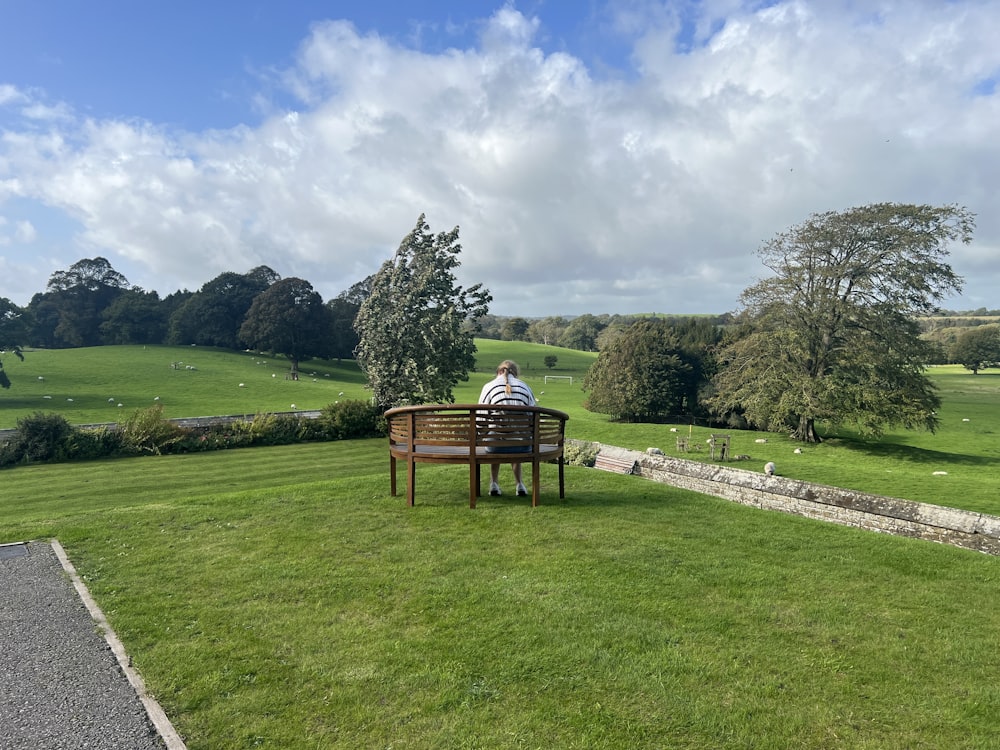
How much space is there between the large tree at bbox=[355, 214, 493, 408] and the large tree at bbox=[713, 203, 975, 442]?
15.5m

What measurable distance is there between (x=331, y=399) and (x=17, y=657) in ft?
129

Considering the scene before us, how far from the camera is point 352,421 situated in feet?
73.9

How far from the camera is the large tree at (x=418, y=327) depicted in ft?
76.9

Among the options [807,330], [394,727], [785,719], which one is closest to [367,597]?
[394,727]

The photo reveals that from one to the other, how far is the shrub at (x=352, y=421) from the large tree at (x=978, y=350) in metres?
76.6

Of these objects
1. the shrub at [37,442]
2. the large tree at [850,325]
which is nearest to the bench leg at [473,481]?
the shrub at [37,442]

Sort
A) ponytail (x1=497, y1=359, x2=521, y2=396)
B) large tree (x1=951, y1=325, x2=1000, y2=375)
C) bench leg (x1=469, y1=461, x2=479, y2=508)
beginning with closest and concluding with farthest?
bench leg (x1=469, y1=461, x2=479, y2=508)
ponytail (x1=497, y1=359, x2=521, y2=396)
large tree (x1=951, y1=325, x2=1000, y2=375)

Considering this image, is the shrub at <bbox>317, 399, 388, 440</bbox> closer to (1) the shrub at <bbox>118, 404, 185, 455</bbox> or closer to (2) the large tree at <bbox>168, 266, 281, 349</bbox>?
(1) the shrub at <bbox>118, 404, 185, 455</bbox>

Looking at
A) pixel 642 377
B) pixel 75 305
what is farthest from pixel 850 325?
pixel 75 305

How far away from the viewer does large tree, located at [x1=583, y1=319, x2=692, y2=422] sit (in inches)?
1651

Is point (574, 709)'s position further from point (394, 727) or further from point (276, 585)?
point (276, 585)

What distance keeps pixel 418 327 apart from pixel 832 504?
56.8ft

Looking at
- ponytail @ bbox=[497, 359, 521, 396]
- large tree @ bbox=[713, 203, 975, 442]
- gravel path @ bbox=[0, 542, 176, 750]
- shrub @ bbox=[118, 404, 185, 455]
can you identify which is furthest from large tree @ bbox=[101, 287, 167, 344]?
gravel path @ bbox=[0, 542, 176, 750]

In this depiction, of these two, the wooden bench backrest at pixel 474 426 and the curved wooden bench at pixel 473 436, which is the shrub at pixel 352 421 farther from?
the wooden bench backrest at pixel 474 426
